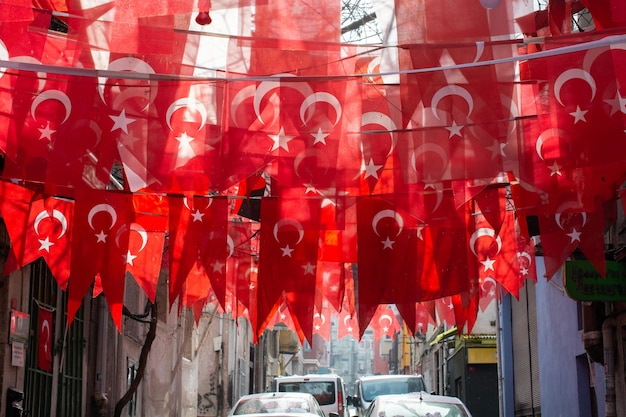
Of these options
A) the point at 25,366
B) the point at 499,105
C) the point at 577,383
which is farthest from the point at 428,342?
the point at 499,105

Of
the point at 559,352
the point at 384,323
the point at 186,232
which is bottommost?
the point at 559,352

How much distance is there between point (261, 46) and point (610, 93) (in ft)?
8.60

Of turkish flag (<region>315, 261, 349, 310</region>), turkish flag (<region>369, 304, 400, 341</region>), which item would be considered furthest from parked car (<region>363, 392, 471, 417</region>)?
turkish flag (<region>369, 304, 400, 341</region>)

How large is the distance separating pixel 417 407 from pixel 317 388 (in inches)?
456

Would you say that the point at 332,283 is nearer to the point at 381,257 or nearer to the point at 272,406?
the point at 381,257

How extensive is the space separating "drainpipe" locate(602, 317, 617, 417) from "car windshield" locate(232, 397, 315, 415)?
4.89 m

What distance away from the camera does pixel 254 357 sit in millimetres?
49875

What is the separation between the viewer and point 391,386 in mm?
24172

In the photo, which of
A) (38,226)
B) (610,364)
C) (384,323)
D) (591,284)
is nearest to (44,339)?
(38,226)

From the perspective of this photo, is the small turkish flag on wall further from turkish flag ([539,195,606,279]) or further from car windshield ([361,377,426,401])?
car windshield ([361,377,426,401])

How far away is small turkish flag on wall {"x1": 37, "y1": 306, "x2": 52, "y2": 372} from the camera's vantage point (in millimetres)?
13547

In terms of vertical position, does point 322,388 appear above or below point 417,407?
above

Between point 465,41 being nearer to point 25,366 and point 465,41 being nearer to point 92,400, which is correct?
point 25,366

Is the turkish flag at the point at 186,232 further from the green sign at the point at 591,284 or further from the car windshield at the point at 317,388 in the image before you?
the car windshield at the point at 317,388
